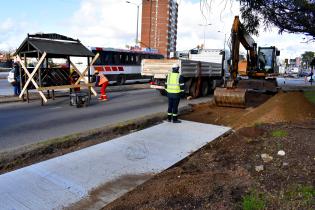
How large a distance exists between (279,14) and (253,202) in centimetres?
1044

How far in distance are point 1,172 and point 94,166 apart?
1.51 m

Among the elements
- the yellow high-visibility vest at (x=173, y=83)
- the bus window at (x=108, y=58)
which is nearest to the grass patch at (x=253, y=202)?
the yellow high-visibility vest at (x=173, y=83)

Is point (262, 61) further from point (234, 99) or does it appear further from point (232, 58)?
point (234, 99)

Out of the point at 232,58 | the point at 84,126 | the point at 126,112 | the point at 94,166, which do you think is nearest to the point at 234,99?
the point at 232,58

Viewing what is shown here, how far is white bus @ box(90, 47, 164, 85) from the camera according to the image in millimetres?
27172

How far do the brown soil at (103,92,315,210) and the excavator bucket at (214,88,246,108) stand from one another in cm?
488

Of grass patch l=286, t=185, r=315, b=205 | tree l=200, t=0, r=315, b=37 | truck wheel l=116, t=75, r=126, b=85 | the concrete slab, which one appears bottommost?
the concrete slab

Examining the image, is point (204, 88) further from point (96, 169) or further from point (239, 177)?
point (239, 177)

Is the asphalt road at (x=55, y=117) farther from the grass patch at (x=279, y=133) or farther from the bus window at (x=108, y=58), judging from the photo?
the bus window at (x=108, y=58)

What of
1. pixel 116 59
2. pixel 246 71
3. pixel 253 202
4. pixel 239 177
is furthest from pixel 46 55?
pixel 116 59

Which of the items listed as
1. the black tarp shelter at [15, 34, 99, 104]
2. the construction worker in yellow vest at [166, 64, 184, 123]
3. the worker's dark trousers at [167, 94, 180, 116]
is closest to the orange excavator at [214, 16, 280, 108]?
the construction worker in yellow vest at [166, 64, 184, 123]

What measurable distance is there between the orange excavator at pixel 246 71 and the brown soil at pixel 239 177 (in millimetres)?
5119

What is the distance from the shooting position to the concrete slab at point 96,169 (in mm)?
4895

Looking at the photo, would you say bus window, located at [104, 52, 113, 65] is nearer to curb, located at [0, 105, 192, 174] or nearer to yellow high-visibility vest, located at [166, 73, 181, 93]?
yellow high-visibility vest, located at [166, 73, 181, 93]
